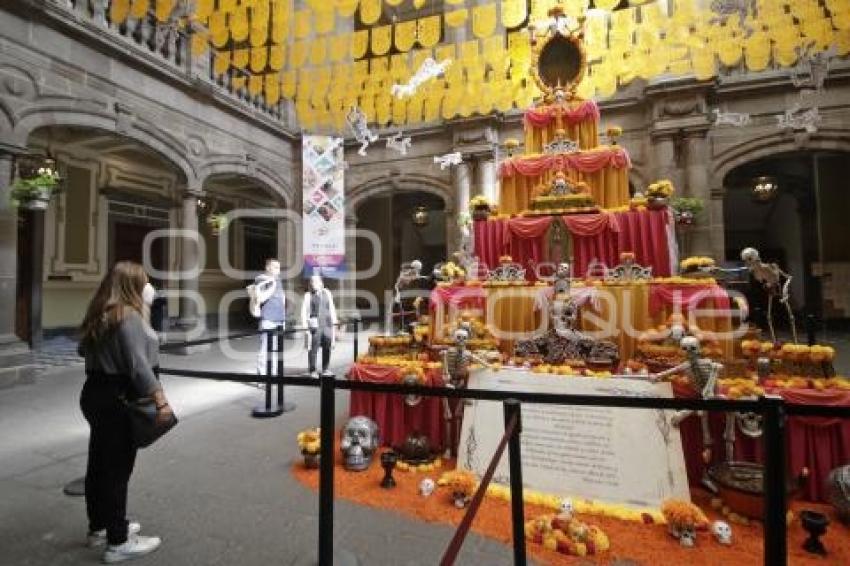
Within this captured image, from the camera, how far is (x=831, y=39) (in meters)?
5.83

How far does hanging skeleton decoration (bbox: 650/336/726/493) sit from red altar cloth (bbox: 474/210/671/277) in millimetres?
2412

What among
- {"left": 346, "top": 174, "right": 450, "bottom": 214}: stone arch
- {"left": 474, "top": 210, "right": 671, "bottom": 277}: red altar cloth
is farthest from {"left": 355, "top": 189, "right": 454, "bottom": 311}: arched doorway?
{"left": 474, "top": 210, "right": 671, "bottom": 277}: red altar cloth

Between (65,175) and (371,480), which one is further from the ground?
(65,175)

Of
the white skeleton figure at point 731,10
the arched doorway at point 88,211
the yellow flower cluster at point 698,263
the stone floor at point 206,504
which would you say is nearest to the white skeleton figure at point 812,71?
the white skeleton figure at point 731,10

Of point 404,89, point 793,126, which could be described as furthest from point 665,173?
point 404,89

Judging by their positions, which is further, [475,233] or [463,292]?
[475,233]

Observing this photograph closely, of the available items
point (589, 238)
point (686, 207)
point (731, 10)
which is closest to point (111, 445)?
point (589, 238)

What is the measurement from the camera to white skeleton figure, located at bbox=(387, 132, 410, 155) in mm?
13555

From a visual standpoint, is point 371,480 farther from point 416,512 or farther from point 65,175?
point 65,175

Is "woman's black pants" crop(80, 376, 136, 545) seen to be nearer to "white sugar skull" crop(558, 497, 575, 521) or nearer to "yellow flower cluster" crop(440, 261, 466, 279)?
"white sugar skull" crop(558, 497, 575, 521)

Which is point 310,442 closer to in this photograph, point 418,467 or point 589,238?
point 418,467

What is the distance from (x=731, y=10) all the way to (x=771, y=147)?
4824 mm

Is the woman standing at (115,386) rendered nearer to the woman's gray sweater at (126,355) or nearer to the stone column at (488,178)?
the woman's gray sweater at (126,355)

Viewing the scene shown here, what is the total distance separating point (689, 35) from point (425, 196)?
11707mm
